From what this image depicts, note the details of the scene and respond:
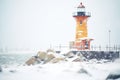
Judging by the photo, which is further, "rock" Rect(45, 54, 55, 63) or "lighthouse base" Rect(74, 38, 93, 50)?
"lighthouse base" Rect(74, 38, 93, 50)

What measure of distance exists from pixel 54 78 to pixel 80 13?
19.9 metres

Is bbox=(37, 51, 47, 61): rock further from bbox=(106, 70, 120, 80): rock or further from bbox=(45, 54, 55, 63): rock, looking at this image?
bbox=(106, 70, 120, 80): rock

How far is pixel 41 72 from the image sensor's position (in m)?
18.1

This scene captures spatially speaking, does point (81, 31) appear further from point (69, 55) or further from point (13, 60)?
point (13, 60)

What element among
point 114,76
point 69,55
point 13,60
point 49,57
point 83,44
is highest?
point 83,44

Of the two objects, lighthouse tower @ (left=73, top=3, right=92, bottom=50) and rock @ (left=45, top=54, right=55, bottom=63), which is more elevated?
lighthouse tower @ (left=73, top=3, right=92, bottom=50)

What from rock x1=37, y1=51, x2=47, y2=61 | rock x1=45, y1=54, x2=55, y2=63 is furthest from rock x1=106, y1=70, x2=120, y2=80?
rock x1=37, y1=51, x2=47, y2=61

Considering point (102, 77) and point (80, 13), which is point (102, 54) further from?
point (102, 77)

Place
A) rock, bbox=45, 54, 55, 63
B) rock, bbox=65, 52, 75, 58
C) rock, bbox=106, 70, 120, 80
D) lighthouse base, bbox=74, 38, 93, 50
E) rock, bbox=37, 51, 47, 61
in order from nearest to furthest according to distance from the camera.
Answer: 1. rock, bbox=106, 70, 120, 80
2. rock, bbox=45, 54, 55, 63
3. rock, bbox=37, 51, 47, 61
4. rock, bbox=65, 52, 75, 58
5. lighthouse base, bbox=74, 38, 93, 50

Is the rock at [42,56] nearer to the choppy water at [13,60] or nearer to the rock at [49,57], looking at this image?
the rock at [49,57]

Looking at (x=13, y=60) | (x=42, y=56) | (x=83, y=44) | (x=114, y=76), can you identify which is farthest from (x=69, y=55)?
(x=13, y=60)

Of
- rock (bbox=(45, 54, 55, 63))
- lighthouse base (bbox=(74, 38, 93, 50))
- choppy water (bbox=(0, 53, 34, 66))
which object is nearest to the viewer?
rock (bbox=(45, 54, 55, 63))

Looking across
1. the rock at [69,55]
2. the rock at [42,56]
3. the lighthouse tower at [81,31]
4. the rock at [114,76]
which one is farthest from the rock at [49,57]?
the rock at [114,76]

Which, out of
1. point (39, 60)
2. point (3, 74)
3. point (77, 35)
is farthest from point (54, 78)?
point (77, 35)
